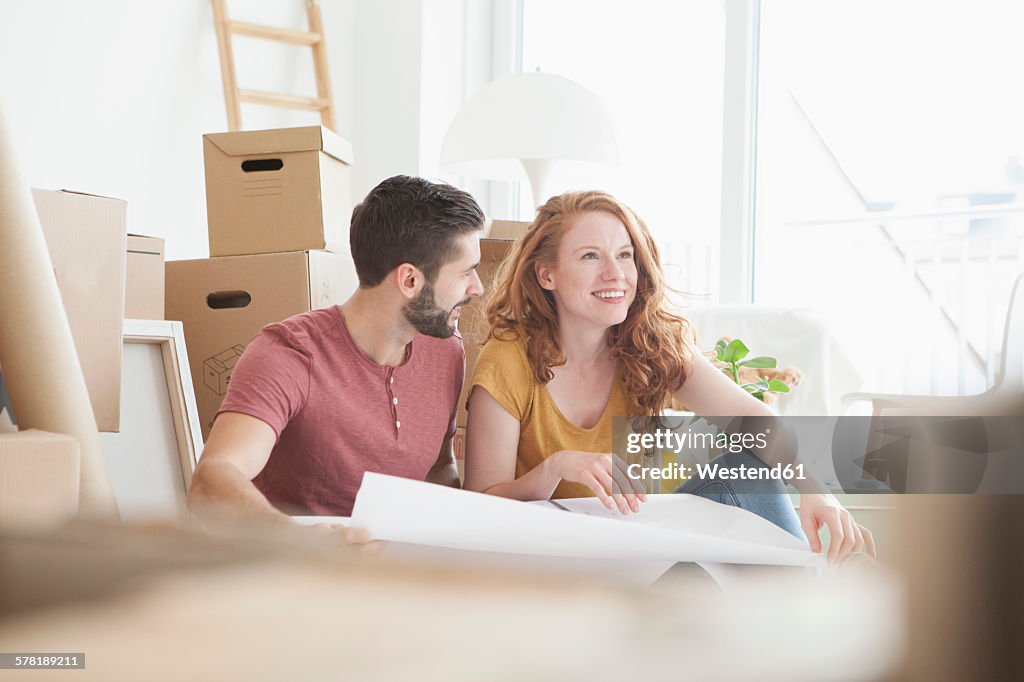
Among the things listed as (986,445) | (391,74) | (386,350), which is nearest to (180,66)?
(391,74)

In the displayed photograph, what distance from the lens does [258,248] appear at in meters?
1.98

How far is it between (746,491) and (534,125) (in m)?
2.18

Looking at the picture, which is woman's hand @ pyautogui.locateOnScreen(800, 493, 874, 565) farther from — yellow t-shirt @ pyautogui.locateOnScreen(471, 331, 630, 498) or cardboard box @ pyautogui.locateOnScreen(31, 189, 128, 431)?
cardboard box @ pyautogui.locateOnScreen(31, 189, 128, 431)

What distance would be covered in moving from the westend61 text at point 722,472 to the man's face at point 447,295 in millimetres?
965

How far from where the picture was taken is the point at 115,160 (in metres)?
2.78

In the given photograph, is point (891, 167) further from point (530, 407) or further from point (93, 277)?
point (93, 277)

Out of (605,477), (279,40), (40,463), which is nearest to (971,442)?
(40,463)

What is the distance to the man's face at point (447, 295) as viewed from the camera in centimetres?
123

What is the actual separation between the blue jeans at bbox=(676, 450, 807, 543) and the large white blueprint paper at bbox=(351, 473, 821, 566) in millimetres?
15

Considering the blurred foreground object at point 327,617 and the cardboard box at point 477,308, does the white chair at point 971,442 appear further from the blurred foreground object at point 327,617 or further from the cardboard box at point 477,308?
the cardboard box at point 477,308

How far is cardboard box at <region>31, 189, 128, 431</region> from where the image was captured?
5.28 feet

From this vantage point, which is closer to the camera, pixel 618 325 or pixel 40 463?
pixel 40 463

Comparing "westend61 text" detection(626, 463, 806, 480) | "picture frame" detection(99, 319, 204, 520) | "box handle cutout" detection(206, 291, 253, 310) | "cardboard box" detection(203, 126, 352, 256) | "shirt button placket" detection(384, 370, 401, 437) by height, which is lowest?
"picture frame" detection(99, 319, 204, 520)

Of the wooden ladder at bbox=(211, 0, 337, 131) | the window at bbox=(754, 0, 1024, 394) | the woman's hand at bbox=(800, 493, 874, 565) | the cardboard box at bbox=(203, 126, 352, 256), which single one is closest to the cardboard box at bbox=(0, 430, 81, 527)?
the woman's hand at bbox=(800, 493, 874, 565)
